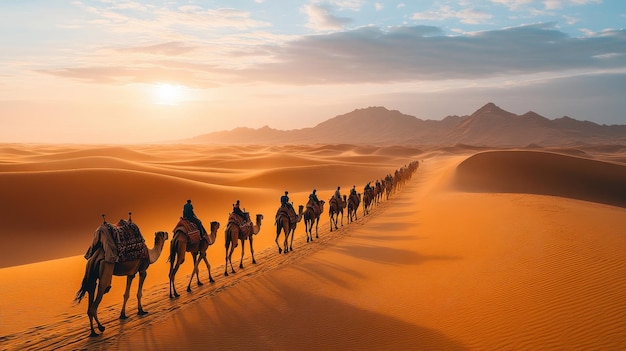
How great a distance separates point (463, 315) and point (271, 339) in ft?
13.1

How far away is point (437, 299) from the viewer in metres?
9.49

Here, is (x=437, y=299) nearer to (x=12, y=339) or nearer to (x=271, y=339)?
(x=271, y=339)

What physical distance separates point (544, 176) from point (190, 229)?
42.0 metres

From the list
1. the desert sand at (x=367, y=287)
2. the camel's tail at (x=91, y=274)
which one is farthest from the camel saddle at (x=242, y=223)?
the camel's tail at (x=91, y=274)

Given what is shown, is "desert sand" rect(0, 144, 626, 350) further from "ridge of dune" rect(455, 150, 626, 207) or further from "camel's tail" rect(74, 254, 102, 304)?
"ridge of dune" rect(455, 150, 626, 207)

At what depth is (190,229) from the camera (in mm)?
10664

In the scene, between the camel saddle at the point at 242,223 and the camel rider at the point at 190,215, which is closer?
the camel rider at the point at 190,215

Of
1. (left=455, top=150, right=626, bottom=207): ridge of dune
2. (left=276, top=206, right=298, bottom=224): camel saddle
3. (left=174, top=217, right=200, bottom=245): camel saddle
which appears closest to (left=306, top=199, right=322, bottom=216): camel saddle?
(left=276, top=206, right=298, bottom=224): camel saddle

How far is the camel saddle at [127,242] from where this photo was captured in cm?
827

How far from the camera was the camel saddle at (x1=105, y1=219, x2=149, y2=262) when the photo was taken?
8.27 m

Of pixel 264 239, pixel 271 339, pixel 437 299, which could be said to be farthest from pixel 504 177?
pixel 271 339

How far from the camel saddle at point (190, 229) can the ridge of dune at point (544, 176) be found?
29022 millimetres

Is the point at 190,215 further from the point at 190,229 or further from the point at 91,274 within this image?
the point at 91,274

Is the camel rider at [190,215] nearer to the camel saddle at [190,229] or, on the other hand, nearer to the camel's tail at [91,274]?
the camel saddle at [190,229]
